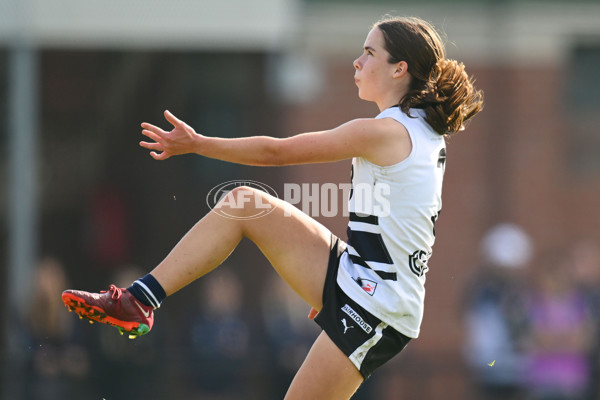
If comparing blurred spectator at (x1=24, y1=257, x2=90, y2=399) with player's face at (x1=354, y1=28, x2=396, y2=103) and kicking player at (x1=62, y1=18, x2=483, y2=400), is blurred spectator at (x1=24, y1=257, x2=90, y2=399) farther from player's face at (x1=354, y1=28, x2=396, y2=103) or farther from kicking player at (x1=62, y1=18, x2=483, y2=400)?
player's face at (x1=354, y1=28, x2=396, y2=103)

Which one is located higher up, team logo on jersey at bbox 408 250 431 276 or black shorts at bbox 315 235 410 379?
team logo on jersey at bbox 408 250 431 276

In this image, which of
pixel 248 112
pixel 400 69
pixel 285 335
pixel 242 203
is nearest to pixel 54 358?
pixel 285 335

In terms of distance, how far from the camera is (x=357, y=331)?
12.3ft

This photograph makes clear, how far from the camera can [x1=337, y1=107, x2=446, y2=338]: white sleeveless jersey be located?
3.78 metres

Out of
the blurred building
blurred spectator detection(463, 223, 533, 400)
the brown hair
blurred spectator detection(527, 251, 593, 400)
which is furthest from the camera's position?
the blurred building

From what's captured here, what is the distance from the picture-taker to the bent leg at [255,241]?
12.5 ft

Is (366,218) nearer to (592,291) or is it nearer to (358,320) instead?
(358,320)

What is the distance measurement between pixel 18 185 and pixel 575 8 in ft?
25.3

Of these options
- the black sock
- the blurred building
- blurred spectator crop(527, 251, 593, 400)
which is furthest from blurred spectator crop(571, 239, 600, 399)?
the black sock

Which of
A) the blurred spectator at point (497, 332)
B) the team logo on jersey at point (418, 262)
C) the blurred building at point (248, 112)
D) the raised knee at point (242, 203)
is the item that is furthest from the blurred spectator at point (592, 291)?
the raised knee at point (242, 203)

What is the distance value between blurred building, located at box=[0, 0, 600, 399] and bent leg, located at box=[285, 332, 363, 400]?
682cm

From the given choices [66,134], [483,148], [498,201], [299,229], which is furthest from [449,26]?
[299,229]

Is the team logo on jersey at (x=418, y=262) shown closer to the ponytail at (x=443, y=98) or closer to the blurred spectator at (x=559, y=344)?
the ponytail at (x=443, y=98)

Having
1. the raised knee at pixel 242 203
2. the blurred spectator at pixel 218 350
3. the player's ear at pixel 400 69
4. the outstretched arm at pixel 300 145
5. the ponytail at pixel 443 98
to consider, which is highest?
the player's ear at pixel 400 69
